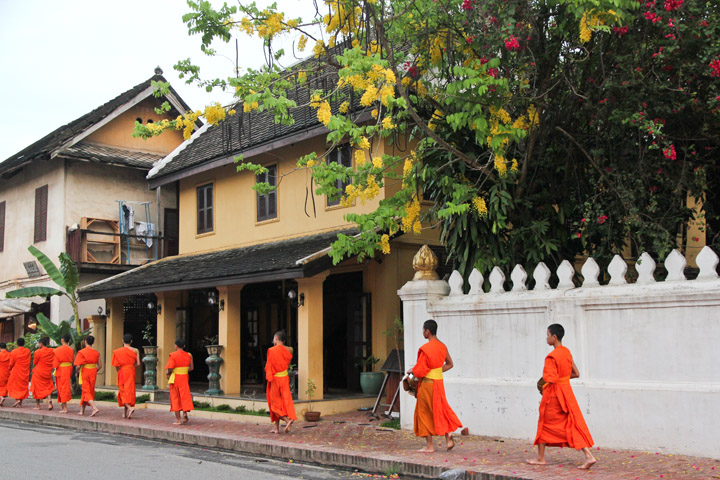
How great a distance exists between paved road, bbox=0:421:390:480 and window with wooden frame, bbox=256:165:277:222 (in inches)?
261

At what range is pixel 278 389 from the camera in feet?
38.2

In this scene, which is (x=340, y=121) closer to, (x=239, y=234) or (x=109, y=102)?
(x=239, y=234)

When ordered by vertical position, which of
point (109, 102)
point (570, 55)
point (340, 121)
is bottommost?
point (340, 121)

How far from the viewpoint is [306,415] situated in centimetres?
1312

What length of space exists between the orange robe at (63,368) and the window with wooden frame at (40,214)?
301 inches

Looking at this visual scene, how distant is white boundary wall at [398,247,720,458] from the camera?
27.2 feet

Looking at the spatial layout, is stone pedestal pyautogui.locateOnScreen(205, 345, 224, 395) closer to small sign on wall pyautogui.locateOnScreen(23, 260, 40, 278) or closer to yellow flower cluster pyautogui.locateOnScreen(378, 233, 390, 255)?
yellow flower cluster pyautogui.locateOnScreen(378, 233, 390, 255)

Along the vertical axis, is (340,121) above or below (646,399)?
above

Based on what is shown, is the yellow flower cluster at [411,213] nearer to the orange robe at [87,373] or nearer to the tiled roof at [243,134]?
the tiled roof at [243,134]

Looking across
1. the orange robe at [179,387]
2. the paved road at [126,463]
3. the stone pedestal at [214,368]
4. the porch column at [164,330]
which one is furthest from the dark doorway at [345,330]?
the paved road at [126,463]

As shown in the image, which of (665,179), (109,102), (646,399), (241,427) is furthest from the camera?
(109,102)

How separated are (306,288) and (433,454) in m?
5.45

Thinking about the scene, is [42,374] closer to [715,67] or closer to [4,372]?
[4,372]

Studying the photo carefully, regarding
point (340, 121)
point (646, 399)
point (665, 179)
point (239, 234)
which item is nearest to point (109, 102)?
point (239, 234)
